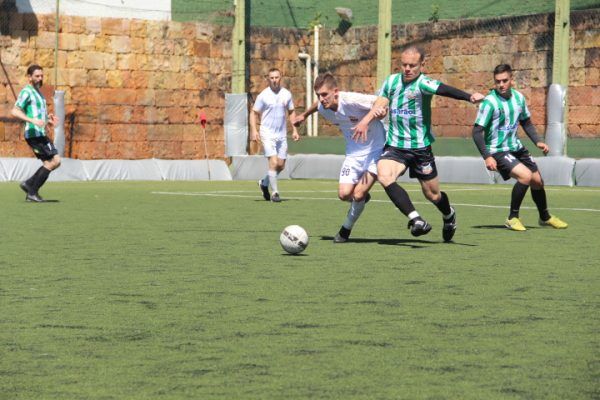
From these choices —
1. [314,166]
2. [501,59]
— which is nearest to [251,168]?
[314,166]

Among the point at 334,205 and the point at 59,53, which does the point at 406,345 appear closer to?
the point at 334,205

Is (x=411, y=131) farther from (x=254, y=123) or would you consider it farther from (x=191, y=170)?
(x=191, y=170)

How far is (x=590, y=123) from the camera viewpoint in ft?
85.8

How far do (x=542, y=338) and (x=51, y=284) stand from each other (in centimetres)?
347

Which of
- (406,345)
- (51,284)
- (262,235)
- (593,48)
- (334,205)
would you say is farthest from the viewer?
(593,48)

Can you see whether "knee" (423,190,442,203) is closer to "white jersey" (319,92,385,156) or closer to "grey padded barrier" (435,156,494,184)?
"white jersey" (319,92,385,156)

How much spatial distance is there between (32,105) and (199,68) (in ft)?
44.6

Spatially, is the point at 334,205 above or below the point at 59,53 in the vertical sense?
below

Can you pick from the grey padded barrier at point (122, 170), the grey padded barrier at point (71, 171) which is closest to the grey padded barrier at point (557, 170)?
the grey padded barrier at point (122, 170)

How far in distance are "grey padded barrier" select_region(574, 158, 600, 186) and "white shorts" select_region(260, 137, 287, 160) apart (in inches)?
287

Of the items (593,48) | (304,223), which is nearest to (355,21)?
(593,48)

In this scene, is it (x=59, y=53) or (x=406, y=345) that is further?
(x=59, y=53)

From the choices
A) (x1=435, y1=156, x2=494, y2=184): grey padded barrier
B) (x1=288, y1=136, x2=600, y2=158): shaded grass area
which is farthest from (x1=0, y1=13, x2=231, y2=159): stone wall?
(x1=435, y1=156, x2=494, y2=184): grey padded barrier

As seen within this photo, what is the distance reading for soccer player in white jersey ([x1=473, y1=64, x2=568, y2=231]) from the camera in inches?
512
